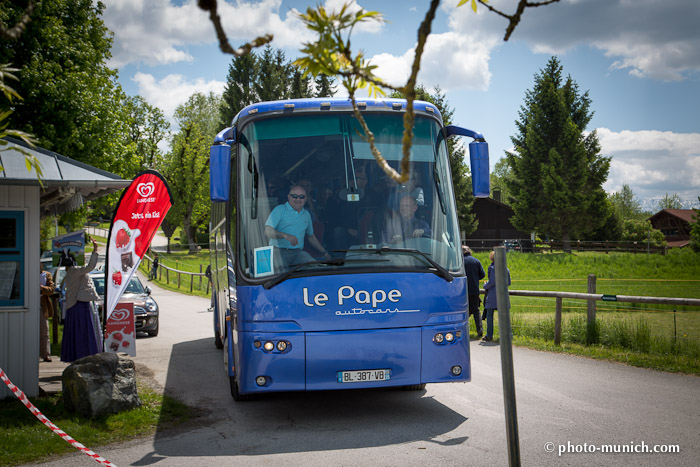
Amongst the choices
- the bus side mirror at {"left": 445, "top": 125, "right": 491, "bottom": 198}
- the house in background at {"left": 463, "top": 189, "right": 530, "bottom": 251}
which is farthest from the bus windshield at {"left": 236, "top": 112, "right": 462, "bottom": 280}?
the house in background at {"left": 463, "top": 189, "right": 530, "bottom": 251}

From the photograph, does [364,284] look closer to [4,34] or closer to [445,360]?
[445,360]

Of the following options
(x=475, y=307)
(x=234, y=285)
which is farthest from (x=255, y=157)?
(x=475, y=307)

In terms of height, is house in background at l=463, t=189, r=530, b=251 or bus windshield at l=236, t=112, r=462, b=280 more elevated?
house in background at l=463, t=189, r=530, b=251

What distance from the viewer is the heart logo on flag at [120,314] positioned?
1145 centimetres

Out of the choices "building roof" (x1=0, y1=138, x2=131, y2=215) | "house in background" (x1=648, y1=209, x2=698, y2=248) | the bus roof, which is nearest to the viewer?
the bus roof

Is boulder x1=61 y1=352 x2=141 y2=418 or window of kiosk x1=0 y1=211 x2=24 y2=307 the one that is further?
window of kiosk x1=0 y1=211 x2=24 y2=307

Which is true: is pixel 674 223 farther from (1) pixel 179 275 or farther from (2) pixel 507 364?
(2) pixel 507 364

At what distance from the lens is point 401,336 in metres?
7.34

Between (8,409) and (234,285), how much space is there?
3.15m

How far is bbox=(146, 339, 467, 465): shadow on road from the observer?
6727 mm

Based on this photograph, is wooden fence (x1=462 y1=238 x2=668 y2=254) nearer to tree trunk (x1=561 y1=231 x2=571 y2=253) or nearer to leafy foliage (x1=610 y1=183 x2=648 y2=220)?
tree trunk (x1=561 y1=231 x2=571 y2=253)

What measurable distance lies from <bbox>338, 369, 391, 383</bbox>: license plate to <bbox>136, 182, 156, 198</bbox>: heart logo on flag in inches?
203

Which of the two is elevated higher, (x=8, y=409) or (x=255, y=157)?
(x=255, y=157)

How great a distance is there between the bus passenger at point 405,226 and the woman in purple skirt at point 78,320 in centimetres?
594
